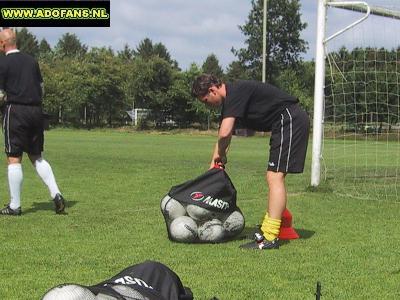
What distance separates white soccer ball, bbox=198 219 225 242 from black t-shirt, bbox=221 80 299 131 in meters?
1.01

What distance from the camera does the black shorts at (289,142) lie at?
5.94 m

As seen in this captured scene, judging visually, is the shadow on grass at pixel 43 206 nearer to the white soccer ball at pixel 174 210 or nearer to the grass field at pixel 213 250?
the grass field at pixel 213 250

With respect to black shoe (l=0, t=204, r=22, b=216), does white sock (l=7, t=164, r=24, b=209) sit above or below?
above

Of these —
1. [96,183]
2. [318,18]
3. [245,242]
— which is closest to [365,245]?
[245,242]

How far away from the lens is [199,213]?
596 cm

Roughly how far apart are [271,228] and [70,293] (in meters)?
3.54

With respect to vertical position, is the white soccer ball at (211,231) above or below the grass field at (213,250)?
above

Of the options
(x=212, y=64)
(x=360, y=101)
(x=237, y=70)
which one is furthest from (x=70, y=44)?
(x=360, y=101)

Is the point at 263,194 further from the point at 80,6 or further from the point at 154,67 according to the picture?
the point at 154,67

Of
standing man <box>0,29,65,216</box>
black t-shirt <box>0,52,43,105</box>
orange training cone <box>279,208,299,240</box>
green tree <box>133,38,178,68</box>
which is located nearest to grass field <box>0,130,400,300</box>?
orange training cone <box>279,208,299,240</box>

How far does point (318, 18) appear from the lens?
1048cm

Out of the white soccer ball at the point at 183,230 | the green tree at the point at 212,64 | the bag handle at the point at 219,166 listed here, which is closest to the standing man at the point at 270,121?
the bag handle at the point at 219,166

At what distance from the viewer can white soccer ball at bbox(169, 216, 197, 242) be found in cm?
590

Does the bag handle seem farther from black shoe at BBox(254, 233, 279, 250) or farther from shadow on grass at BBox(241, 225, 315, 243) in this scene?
black shoe at BBox(254, 233, 279, 250)
